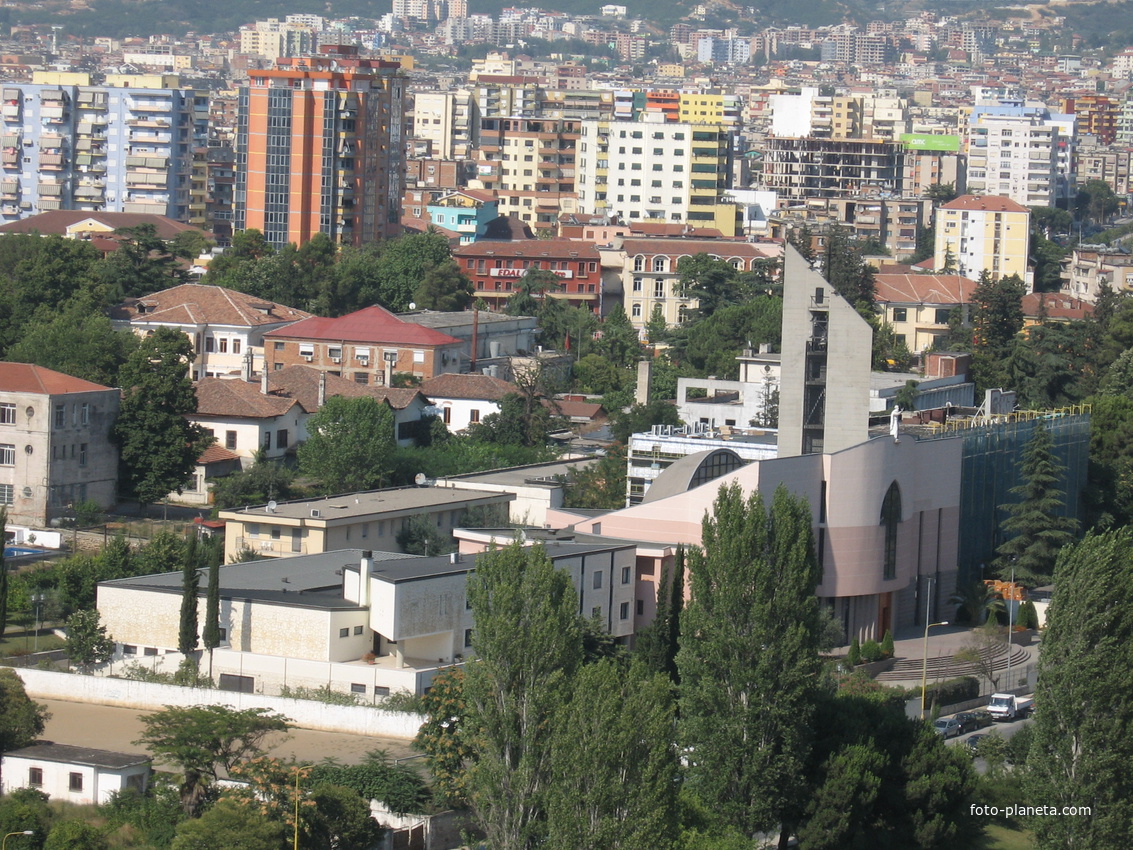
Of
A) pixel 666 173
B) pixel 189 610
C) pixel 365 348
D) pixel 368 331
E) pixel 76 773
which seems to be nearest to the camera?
pixel 76 773

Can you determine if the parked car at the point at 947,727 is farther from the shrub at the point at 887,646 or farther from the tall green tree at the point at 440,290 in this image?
the tall green tree at the point at 440,290

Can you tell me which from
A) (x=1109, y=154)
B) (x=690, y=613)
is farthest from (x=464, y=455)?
(x=1109, y=154)

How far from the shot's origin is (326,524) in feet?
142

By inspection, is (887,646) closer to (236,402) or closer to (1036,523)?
(1036,523)

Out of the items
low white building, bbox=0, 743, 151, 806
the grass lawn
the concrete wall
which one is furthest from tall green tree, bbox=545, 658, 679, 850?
the grass lawn

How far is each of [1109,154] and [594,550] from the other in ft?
498

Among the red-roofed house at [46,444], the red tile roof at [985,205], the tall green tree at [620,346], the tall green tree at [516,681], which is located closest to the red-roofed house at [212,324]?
the tall green tree at [620,346]

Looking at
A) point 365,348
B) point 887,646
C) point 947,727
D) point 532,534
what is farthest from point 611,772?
point 365,348

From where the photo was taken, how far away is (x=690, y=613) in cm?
3122

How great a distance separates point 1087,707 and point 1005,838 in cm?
592

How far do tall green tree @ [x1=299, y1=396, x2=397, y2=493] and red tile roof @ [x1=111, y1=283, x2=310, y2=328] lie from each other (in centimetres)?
1881

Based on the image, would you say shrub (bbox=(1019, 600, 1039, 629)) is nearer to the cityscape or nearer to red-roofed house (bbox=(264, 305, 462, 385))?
the cityscape

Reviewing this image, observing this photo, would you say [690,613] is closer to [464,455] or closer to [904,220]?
[464,455]

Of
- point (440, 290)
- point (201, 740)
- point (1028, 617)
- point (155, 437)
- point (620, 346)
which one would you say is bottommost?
point (1028, 617)
